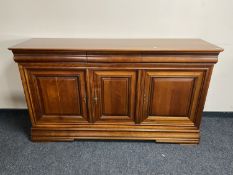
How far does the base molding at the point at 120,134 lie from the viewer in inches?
60.8

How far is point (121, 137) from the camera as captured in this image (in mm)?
1560

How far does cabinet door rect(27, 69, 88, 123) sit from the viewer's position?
1354mm

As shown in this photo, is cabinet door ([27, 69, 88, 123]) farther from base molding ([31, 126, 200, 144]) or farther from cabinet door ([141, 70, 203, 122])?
cabinet door ([141, 70, 203, 122])

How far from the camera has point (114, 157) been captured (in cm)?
145

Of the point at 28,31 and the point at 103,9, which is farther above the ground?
the point at 103,9

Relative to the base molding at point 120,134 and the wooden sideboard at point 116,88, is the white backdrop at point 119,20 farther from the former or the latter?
the base molding at point 120,134

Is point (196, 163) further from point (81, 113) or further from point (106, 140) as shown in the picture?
point (81, 113)

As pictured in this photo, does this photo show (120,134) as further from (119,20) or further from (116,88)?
(119,20)

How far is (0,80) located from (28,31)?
620mm

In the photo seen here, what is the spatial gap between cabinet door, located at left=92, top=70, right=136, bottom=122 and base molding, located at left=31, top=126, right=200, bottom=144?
5.2 inches

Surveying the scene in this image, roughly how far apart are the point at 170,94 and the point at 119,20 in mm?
792

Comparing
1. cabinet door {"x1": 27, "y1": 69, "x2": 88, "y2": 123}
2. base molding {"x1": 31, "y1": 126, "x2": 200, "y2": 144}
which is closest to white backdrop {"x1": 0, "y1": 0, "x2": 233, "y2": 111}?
cabinet door {"x1": 27, "y1": 69, "x2": 88, "y2": 123}

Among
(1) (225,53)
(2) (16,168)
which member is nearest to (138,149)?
(2) (16,168)

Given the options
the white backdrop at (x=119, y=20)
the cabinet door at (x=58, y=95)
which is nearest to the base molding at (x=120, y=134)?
the cabinet door at (x=58, y=95)
